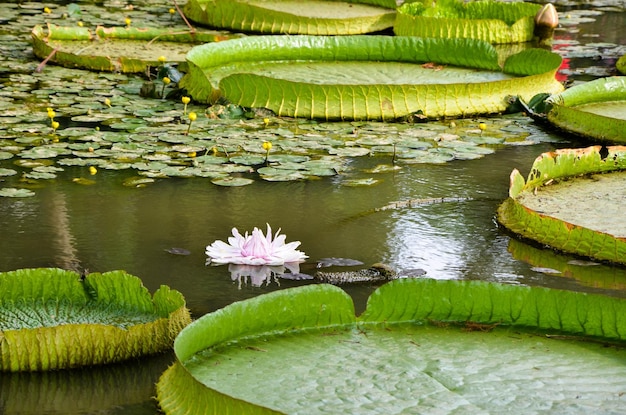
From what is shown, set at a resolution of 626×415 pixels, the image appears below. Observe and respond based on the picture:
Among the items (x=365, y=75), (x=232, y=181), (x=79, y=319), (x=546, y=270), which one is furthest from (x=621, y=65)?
(x=79, y=319)

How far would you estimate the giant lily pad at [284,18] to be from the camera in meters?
6.77

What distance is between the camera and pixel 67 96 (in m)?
4.90

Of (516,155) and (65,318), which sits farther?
(516,155)

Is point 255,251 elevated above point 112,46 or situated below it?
below

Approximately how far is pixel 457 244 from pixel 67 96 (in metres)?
2.50

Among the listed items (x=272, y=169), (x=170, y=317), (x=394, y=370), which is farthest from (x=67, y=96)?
(x=394, y=370)

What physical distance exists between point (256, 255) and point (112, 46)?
11.6 feet

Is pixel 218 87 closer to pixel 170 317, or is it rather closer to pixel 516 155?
pixel 516 155

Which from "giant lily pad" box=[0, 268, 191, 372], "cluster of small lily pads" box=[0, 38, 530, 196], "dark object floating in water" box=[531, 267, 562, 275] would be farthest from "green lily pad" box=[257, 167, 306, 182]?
"giant lily pad" box=[0, 268, 191, 372]

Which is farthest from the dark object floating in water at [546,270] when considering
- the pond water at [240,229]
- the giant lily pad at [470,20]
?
the giant lily pad at [470,20]

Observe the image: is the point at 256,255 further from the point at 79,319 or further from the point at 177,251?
the point at 79,319

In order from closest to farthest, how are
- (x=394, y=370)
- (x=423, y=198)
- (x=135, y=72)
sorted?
1. (x=394, y=370)
2. (x=423, y=198)
3. (x=135, y=72)

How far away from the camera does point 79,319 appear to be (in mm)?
2338

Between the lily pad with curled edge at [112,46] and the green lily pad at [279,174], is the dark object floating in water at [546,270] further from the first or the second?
the lily pad with curled edge at [112,46]
